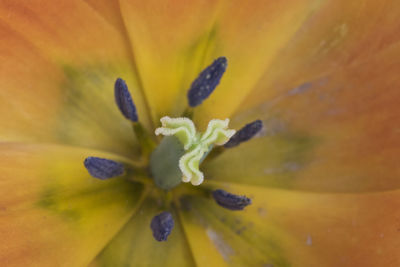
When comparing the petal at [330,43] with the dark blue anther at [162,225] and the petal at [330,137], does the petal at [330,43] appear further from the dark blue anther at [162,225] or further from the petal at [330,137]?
the dark blue anther at [162,225]

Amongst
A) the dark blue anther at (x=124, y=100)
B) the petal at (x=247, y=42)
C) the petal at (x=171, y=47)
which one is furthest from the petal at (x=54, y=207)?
the petal at (x=247, y=42)

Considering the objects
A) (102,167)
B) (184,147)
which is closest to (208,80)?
(184,147)

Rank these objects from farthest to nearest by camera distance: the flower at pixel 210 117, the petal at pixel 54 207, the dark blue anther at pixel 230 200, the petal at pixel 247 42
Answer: the petal at pixel 247 42 < the dark blue anther at pixel 230 200 < the flower at pixel 210 117 < the petal at pixel 54 207

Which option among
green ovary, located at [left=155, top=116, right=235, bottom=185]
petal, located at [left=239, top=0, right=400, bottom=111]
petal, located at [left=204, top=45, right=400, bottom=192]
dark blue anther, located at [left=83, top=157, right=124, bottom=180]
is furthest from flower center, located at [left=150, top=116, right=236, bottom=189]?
petal, located at [left=239, top=0, right=400, bottom=111]

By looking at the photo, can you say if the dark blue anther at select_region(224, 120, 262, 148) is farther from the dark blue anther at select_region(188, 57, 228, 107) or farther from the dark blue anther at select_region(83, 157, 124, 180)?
the dark blue anther at select_region(83, 157, 124, 180)

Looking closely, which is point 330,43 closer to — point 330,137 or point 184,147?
point 330,137

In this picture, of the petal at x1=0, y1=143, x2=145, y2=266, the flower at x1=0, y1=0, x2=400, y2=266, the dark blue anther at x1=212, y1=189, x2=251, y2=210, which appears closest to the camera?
the petal at x1=0, y1=143, x2=145, y2=266
